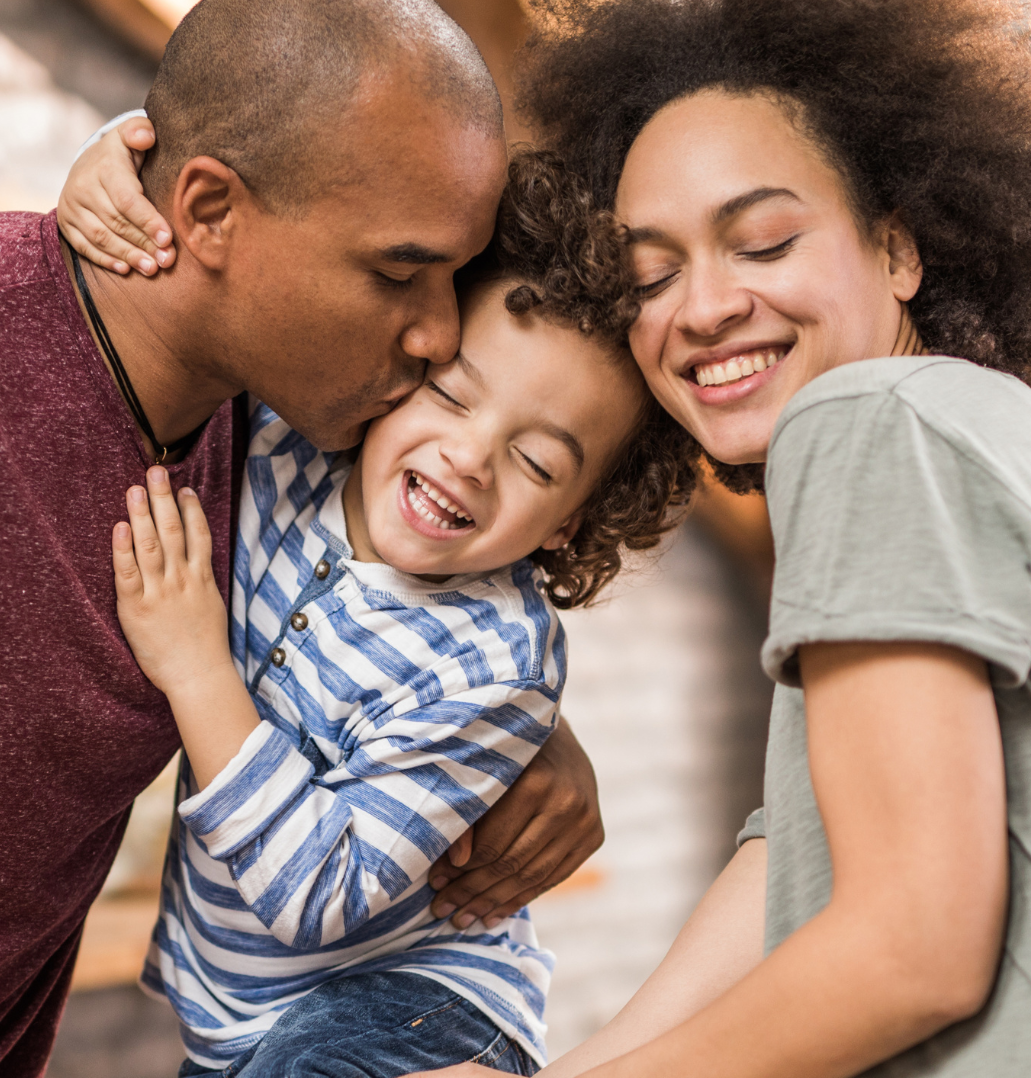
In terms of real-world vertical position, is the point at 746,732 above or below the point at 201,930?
below

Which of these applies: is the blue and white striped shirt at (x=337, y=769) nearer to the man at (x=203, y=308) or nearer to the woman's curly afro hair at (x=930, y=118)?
the man at (x=203, y=308)

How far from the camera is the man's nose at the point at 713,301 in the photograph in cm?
117

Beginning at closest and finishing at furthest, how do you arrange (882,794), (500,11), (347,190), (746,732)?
(882,794) → (347,190) → (500,11) → (746,732)

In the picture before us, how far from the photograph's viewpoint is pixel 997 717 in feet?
2.49

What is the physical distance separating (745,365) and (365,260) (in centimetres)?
45

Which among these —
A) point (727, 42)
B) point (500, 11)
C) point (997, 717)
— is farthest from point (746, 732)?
point (997, 717)

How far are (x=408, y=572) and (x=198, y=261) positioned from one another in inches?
18.8

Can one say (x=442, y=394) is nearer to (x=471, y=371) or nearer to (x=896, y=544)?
(x=471, y=371)

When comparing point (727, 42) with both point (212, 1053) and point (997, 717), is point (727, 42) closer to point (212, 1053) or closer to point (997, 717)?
point (997, 717)

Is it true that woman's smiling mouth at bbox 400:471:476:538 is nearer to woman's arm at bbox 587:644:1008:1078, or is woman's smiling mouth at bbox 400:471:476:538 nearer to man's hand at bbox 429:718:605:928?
man's hand at bbox 429:718:605:928

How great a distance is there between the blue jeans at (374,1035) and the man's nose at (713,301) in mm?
914

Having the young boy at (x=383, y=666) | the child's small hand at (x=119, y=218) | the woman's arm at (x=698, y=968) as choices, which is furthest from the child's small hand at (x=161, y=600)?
the woman's arm at (x=698, y=968)

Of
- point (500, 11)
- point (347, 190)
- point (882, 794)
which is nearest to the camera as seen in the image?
point (882, 794)

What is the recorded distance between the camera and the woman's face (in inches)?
46.0
